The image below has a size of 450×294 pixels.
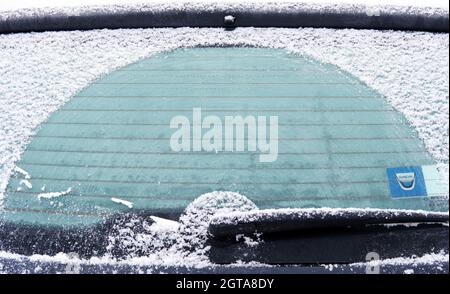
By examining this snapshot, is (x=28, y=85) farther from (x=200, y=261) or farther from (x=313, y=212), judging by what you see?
(x=313, y=212)

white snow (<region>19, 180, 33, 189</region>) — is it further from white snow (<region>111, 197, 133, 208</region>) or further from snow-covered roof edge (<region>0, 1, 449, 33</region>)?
snow-covered roof edge (<region>0, 1, 449, 33</region>)

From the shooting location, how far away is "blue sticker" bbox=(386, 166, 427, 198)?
1599 mm

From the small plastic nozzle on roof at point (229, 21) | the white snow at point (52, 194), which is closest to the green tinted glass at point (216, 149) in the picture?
the white snow at point (52, 194)

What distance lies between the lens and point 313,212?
149 centimetres

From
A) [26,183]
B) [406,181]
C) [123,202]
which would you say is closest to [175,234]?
[123,202]

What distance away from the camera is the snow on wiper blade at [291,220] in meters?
1.48

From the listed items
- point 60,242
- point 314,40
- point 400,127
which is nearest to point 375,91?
point 400,127

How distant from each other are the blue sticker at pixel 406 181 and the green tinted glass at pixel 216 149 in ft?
0.05

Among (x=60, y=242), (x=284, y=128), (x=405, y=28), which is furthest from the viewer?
(x=405, y=28)

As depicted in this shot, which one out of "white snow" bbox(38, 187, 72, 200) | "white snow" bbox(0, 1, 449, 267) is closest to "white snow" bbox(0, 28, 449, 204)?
"white snow" bbox(0, 1, 449, 267)

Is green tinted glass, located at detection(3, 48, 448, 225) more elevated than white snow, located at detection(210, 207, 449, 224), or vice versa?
green tinted glass, located at detection(3, 48, 448, 225)

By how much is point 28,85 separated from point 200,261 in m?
0.97

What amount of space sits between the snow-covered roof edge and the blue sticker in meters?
0.64

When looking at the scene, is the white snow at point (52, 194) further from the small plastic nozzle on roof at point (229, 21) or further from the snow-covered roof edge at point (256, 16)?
the small plastic nozzle on roof at point (229, 21)
